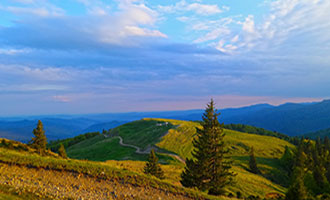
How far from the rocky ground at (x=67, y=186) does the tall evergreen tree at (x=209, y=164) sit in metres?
16.1

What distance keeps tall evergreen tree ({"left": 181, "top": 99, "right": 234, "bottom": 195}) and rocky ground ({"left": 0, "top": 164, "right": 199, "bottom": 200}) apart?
16.1m

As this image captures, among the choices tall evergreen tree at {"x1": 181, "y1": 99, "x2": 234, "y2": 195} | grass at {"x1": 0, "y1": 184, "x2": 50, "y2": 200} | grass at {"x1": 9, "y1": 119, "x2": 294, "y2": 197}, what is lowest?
grass at {"x1": 9, "y1": 119, "x2": 294, "y2": 197}

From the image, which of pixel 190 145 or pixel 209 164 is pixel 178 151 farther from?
pixel 209 164

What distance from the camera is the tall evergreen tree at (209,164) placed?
99.2 feet

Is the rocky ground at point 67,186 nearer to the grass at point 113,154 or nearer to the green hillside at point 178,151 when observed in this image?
the green hillside at point 178,151

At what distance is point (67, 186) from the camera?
44.4ft

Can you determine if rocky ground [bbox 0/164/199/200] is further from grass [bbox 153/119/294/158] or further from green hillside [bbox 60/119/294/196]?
grass [bbox 153/119/294/158]

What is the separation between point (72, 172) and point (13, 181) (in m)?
4.16

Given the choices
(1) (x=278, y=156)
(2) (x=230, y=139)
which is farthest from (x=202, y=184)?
(1) (x=278, y=156)

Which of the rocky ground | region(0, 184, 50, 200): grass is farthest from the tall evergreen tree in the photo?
region(0, 184, 50, 200): grass

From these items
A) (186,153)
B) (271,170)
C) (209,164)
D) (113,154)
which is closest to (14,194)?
(209,164)

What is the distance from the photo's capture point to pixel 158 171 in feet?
131

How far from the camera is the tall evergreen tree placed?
1191 inches

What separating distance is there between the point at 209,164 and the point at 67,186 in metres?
24.3
